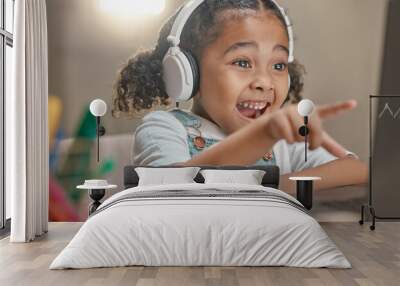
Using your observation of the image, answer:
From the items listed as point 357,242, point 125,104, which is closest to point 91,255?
point 357,242

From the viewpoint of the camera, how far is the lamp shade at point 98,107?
780cm

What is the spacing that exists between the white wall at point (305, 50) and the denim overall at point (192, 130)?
0.80 m

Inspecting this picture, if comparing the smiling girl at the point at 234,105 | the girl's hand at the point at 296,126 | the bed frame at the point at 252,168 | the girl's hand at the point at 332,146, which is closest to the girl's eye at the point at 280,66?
the smiling girl at the point at 234,105

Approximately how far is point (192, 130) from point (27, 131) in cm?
219

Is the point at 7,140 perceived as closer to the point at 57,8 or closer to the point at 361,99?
the point at 57,8

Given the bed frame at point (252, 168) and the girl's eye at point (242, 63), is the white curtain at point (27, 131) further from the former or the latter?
the girl's eye at point (242, 63)

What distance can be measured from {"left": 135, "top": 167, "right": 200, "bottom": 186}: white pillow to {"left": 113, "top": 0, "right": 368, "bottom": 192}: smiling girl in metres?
0.50

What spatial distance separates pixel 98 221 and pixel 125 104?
3.28 meters

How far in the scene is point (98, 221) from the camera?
501 centimetres

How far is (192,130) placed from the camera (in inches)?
312

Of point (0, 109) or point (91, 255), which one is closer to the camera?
point (91, 255)

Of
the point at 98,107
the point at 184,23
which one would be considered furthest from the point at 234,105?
the point at 98,107

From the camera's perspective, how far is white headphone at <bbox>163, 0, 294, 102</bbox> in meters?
8.00

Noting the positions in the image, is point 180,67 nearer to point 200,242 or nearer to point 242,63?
point 242,63
